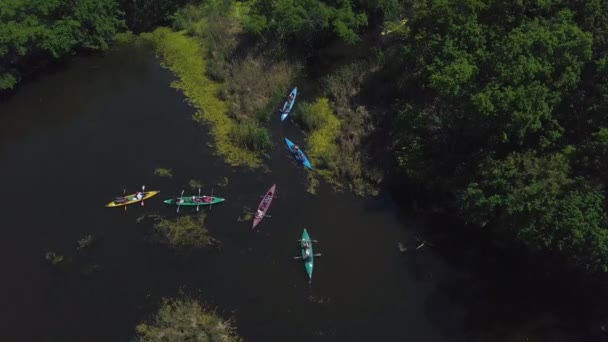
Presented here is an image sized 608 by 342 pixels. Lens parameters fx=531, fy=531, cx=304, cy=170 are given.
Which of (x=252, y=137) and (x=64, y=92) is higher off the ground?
(x=252, y=137)

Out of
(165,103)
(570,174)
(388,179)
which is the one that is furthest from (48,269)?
(570,174)

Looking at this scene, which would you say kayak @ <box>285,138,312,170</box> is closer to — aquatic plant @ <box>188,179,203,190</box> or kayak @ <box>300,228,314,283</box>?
kayak @ <box>300,228,314,283</box>

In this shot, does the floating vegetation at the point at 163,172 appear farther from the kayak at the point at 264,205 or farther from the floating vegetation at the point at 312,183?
the floating vegetation at the point at 312,183

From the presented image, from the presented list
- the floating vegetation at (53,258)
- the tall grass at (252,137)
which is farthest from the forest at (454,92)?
the floating vegetation at (53,258)

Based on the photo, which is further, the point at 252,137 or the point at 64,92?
the point at 64,92

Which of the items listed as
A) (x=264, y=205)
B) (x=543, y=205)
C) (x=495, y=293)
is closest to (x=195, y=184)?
(x=264, y=205)

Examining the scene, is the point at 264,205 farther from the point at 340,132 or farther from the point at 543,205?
the point at 543,205
